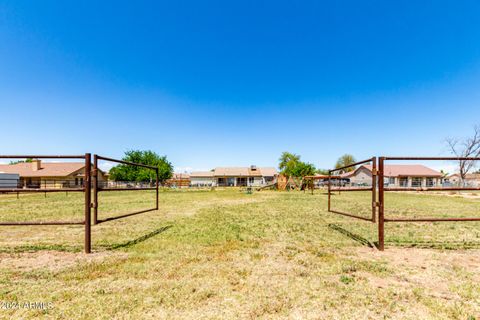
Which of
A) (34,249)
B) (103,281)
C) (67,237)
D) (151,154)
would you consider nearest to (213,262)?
(103,281)

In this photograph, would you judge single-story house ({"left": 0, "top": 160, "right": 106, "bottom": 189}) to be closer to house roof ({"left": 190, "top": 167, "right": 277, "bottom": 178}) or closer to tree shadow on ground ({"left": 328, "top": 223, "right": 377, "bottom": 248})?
house roof ({"left": 190, "top": 167, "right": 277, "bottom": 178})

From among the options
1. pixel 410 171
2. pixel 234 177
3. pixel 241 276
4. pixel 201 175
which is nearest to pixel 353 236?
pixel 241 276

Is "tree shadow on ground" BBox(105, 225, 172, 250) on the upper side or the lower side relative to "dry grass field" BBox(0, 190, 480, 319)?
lower

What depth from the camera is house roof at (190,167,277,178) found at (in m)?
56.5

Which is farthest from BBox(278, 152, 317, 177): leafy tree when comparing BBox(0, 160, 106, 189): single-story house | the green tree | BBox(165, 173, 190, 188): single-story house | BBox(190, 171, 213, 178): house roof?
BBox(0, 160, 106, 189): single-story house

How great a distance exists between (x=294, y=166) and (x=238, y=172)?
1484cm

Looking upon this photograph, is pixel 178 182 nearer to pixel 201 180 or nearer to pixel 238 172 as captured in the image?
pixel 201 180

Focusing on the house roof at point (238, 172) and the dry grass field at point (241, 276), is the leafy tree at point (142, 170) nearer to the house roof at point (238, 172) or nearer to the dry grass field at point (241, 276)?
the house roof at point (238, 172)

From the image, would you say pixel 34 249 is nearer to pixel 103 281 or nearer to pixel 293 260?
pixel 103 281

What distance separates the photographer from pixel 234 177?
187ft

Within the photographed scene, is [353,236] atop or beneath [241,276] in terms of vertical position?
beneath

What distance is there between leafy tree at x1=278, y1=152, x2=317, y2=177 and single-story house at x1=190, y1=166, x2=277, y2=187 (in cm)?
414

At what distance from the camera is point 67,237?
17.4 ft

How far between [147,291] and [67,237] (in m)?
4.07
